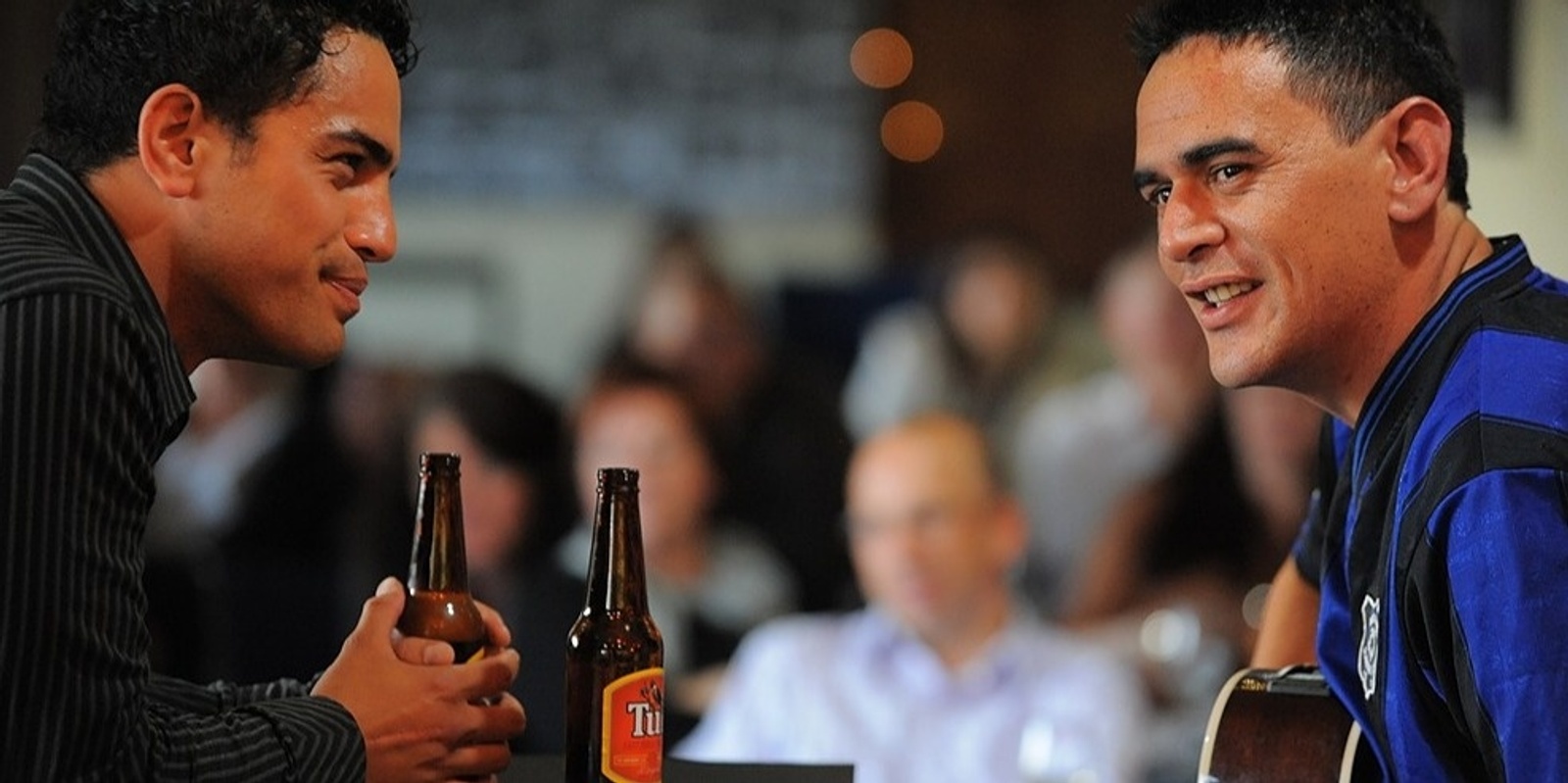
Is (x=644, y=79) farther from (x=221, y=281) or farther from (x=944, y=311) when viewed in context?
(x=221, y=281)

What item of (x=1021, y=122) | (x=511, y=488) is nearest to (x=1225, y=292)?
(x=511, y=488)

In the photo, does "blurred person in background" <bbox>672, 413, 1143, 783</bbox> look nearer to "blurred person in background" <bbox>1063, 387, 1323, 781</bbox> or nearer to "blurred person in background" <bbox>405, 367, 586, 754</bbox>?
"blurred person in background" <bbox>1063, 387, 1323, 781</bbox>

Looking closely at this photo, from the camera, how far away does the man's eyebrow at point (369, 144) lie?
5.48ft

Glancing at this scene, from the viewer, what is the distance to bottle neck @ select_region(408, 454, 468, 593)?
1.69 meters

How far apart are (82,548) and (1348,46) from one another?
44.2 inches

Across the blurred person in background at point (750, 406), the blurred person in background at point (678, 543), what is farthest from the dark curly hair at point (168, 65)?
the blurred person in background at point (750, 406)

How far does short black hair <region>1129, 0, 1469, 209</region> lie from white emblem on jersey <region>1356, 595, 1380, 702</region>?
385mm

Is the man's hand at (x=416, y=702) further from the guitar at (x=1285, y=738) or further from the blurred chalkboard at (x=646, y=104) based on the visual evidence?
the blurred chalkboard at (x=646, y=104)

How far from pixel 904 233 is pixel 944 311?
0.63m

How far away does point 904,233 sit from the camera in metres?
5.26

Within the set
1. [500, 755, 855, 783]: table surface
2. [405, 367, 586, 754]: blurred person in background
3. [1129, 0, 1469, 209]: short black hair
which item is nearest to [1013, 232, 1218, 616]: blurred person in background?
[405, 367, 586, 754]: blurred person in background

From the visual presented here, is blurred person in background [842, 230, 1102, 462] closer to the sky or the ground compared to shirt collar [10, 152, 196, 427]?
closer to the sky

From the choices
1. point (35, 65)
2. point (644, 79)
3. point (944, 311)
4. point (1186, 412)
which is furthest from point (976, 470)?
point (35, 65)

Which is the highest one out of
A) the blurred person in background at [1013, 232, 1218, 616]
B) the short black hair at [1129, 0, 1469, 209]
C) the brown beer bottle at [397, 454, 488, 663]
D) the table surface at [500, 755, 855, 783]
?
the blurred person in background at [1013, 232, 1218, 616]
